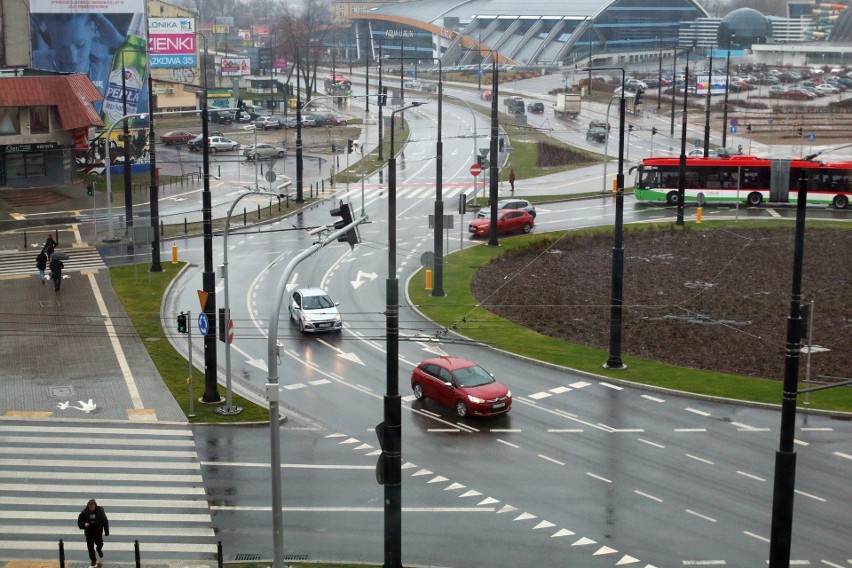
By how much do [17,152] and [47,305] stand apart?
29438 millimetres

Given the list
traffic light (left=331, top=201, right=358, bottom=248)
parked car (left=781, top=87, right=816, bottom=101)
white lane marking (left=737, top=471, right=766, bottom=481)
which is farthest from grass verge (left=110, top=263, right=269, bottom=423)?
parked car (left=781, top=87, right=816, bottom=101)

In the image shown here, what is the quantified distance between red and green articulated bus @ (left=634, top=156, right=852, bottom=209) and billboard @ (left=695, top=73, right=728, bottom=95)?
52879 millimetres

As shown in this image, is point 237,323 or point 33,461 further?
point 237,323

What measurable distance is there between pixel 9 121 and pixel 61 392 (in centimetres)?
4054

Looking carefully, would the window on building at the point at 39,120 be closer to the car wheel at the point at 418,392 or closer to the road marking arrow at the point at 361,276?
the road marking arrow at the point at 361,276

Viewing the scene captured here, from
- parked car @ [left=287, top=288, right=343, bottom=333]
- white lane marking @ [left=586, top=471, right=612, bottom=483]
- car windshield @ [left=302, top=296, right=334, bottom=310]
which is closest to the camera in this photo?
white lane marking @ [left=586, top=471, right=612, bottom=483]

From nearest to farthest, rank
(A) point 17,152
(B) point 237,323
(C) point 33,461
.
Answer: (C) point 33,461 → (B) point 237,323 → (A) point 17,152

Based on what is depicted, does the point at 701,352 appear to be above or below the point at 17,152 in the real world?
below

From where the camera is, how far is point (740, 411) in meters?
31.2

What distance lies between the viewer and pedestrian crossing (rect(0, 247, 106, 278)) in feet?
164

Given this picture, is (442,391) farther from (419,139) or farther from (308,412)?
(419,139)

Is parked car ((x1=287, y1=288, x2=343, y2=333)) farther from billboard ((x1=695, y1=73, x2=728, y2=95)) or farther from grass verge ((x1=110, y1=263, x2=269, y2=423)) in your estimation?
billboard ((x1=695, y1=73, x2=728, y2=95))

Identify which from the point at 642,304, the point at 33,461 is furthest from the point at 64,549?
the point at 642,304

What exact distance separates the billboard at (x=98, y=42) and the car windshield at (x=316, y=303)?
4476 centimetres
